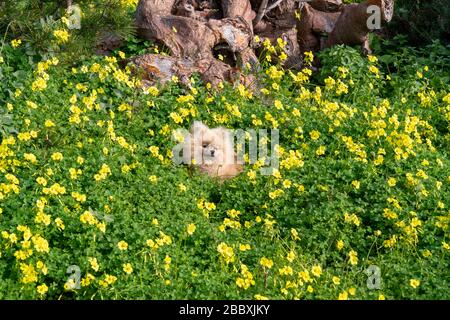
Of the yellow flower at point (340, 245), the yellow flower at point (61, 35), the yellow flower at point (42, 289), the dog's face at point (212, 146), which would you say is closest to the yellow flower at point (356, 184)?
the yellow flower at point (340, 245)

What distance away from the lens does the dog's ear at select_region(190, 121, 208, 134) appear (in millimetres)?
6531

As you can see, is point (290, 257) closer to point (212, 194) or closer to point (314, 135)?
point (212, 194)

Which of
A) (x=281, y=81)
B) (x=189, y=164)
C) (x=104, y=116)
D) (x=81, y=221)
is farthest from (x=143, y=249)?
(x=281, y=81)

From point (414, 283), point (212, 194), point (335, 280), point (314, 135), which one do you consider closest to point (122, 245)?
point (335, 280)

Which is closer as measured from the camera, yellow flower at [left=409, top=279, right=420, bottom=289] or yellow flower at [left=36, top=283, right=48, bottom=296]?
yellow flower at [left=36, top=283, right=48, bottom=296]

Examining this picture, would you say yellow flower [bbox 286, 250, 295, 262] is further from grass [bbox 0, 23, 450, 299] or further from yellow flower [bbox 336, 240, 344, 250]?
yellow flower [bbox 336, 240, 344, 250]

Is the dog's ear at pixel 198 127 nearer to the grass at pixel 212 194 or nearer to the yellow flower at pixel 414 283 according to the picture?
the grass at pixel 212 194

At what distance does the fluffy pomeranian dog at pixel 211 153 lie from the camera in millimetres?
6398

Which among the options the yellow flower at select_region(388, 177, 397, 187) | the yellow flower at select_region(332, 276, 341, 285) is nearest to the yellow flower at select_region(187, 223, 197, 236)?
the yellow flower at select_region(332, 276, 341, 285)

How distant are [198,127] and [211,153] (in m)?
0.31

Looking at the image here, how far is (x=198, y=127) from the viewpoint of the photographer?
21.6 ft

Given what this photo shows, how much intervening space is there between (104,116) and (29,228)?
181 centimetres
